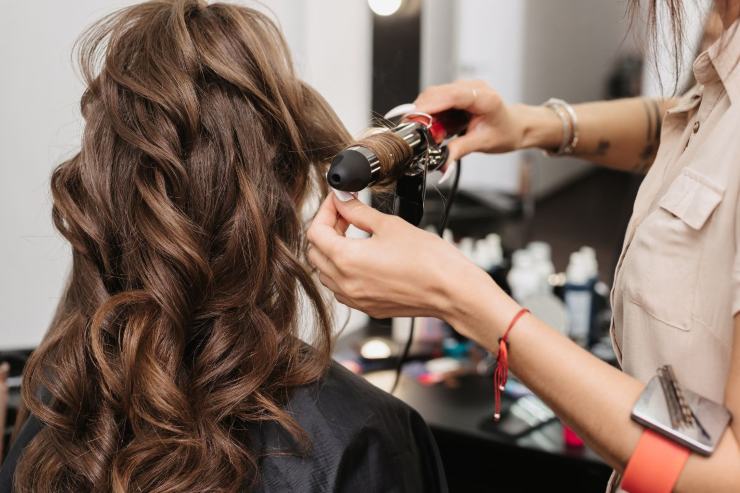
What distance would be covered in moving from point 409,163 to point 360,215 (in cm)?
12

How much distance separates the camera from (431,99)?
130cm

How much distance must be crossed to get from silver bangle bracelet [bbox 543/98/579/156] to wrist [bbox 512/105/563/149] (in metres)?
0.01

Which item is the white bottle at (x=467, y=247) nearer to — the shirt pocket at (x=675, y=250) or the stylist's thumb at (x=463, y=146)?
the stylist's thumb at (x=463, y=146)

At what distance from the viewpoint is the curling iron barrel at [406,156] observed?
834mm

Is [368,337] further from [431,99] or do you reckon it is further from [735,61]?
[735,61]

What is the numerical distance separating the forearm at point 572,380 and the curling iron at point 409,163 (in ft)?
0.61

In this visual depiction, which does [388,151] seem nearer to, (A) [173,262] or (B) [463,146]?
(A) [173,262]

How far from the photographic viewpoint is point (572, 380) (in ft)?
2.70

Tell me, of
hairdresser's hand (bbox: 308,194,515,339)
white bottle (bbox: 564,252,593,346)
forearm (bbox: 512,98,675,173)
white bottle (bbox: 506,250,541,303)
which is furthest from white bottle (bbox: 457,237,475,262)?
hairdresser's hand (bbox: 308,194,515,339)

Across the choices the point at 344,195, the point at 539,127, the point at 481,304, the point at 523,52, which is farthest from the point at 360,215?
the point at 523,52

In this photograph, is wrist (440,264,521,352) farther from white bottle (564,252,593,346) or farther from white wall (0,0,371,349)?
white bottle (564,252,593,346)

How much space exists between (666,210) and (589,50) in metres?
3.56

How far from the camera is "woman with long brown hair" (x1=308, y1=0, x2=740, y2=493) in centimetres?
80

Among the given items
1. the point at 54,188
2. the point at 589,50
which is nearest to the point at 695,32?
the point at 54,188
